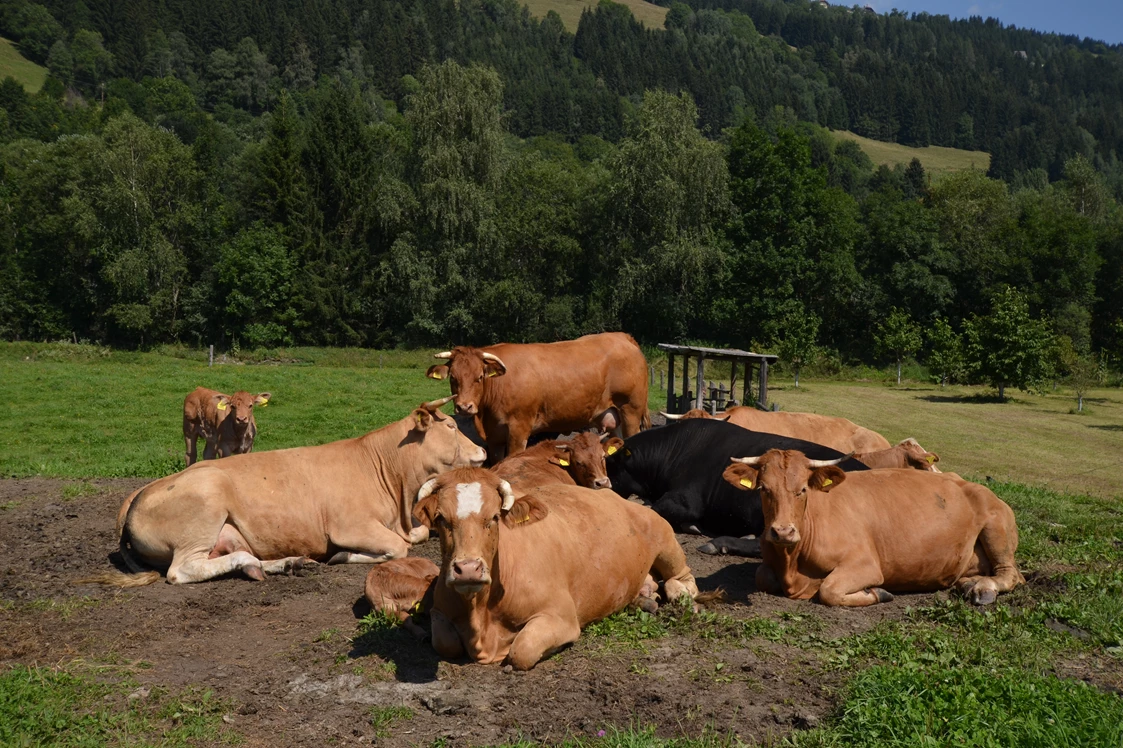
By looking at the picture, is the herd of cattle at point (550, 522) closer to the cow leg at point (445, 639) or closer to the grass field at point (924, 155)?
the cow leg at point (445, 639)

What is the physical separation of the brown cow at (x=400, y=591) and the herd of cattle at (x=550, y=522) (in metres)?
0.02

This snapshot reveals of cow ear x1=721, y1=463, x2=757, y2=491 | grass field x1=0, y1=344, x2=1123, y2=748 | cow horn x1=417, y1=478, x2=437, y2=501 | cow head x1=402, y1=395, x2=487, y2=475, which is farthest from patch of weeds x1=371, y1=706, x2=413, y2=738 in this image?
cow head x1=402, y1=395, x2=487, y2=475

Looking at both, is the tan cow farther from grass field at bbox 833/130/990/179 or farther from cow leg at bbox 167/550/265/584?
grass field at bbox 833/130/990/179

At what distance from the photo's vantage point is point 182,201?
59469mm

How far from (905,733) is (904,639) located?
1.61m

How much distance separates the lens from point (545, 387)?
1256cm

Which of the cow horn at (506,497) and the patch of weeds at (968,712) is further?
the cow horn at (506,497)

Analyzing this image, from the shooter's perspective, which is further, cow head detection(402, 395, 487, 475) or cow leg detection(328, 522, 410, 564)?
cow head detection(402, 395, 487, 475)

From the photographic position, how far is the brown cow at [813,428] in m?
13.1

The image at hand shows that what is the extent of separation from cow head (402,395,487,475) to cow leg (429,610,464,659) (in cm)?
313

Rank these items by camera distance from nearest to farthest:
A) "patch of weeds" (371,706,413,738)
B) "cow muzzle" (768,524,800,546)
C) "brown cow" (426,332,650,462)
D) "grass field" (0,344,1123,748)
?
1. "grass field" (0,344,1123,748)
2. "patch of weeds" (371,706,413,738)
3. "cow muzzle" (768,524,800,546)
4. "brown cow" (426,332,650,462)

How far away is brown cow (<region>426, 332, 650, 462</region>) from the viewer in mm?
11555

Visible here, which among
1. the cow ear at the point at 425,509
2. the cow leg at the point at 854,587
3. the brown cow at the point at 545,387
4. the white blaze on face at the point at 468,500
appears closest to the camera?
the white blaze on face at the point at 468,500

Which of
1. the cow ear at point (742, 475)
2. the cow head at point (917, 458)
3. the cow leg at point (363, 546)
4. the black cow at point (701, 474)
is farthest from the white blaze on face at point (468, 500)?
the cow head at point (917, 458)
